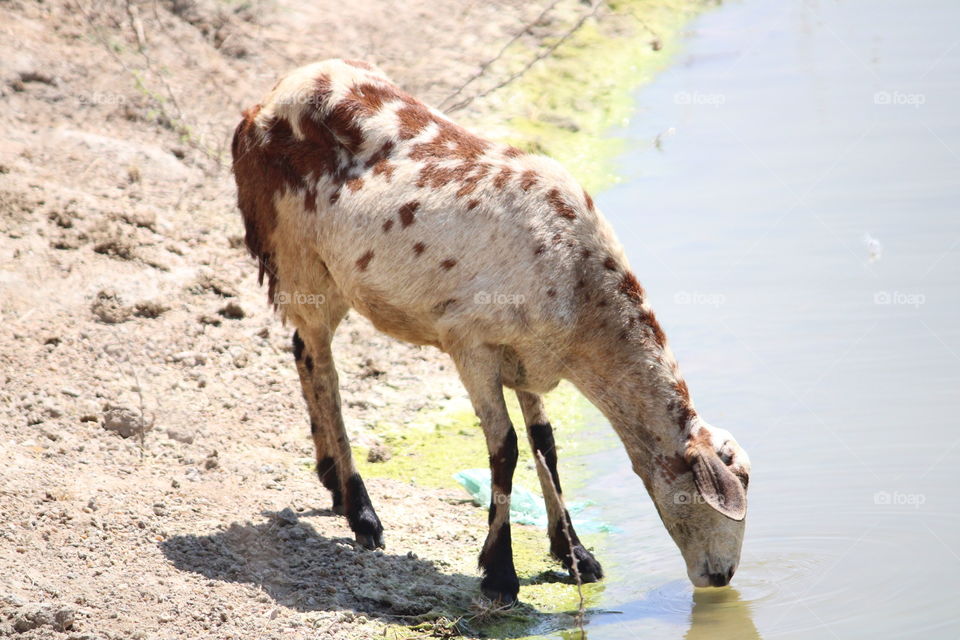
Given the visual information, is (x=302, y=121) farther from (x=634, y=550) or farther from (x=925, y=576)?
(x=925, y=576)

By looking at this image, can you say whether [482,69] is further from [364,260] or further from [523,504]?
[364,260]

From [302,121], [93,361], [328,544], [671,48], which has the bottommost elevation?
[671,48]

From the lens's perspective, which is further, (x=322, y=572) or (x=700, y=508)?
(x=322, y=572)

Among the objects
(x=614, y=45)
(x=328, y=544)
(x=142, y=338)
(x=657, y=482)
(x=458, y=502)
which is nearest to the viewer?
(x=657, y=482)

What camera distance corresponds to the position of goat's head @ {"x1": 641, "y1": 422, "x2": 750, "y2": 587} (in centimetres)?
625

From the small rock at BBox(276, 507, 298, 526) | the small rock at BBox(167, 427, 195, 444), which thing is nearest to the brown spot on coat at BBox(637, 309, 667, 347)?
the small rock at BBox(276, 507, 298, 526)

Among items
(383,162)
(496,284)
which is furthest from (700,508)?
(383,162)

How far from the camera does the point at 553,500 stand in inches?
271

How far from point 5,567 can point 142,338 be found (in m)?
2.76

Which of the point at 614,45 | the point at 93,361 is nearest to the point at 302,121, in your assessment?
the point at 93,361

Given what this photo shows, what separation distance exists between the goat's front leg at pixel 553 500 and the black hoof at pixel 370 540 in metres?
0.88

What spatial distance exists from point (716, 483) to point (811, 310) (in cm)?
357

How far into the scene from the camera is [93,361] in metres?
7.89

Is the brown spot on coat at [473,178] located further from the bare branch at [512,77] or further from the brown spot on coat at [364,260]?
the bare branch at [512,77]
